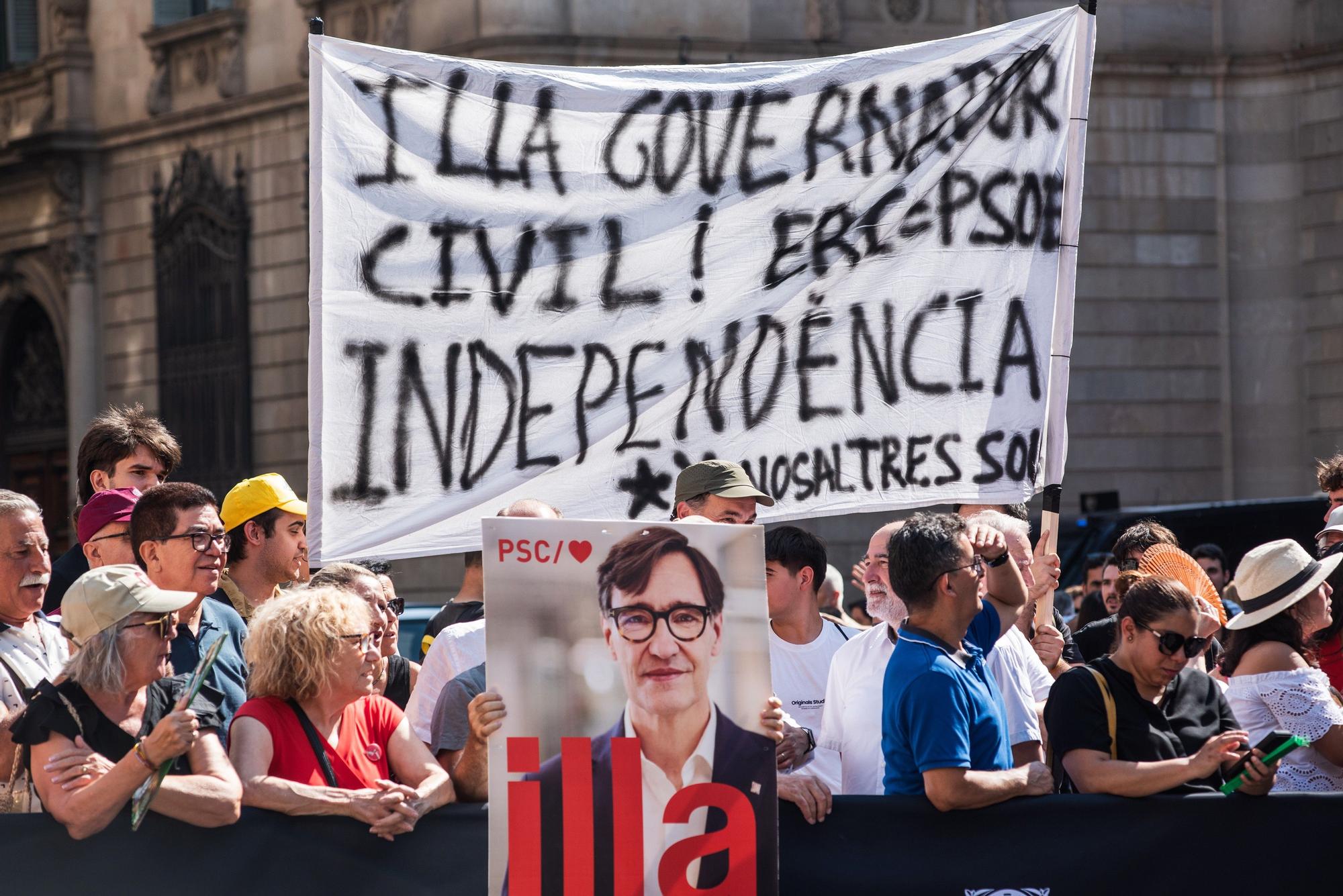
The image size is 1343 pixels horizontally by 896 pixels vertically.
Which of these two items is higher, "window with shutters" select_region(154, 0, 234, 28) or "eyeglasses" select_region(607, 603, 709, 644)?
"window with shutters" select_region(154, 0, 234, 28)

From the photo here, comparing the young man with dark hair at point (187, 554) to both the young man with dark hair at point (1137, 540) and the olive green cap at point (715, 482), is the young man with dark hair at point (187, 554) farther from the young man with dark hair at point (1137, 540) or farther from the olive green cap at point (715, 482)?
the young man with dark hair at point (1137, 540)

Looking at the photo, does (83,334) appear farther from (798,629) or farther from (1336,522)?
(798,629)

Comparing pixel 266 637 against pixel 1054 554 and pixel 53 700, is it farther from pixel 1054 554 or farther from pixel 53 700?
pixel 1054 554

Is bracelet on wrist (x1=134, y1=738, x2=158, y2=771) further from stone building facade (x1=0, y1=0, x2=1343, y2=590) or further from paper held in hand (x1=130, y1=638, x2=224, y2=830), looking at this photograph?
stone building facade (x1=0, y1=0, x2=1343, y2=590)

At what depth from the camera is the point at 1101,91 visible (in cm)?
1864

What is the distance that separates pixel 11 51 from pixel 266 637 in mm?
22046

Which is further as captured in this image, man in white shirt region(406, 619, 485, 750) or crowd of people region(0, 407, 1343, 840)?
man in white shirt region(406, 619, 485, 750)

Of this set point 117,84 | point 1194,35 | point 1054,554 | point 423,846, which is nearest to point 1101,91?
point 1194,35

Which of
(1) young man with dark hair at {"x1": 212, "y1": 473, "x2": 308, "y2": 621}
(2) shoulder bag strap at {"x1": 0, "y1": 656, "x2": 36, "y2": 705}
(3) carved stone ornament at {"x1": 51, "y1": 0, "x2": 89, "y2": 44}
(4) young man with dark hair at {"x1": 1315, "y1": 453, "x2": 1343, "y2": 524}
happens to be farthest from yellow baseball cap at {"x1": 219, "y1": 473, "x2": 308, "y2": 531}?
(3) carved stone ornament at {"x1": 51, "y1": 0, "x2": 89, "y2": 44}

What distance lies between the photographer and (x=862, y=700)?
545 centimetres

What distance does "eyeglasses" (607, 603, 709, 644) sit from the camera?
4.74 metres

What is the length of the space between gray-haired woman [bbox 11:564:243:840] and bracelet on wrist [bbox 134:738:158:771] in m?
0.06

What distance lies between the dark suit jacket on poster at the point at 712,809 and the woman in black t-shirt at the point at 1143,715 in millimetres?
882

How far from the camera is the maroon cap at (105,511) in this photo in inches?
240
